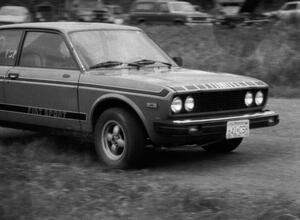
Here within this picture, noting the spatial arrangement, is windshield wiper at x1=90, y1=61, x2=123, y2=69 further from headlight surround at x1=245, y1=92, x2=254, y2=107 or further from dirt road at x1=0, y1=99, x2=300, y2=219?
headlight surround at x1=245, y1=92, x2=254, y2=107

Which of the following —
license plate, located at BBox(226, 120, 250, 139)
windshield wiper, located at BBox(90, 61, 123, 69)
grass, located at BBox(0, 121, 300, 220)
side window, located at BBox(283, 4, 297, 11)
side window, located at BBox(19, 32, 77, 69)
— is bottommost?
grass, located at BBox(0, 121, 300, 220)

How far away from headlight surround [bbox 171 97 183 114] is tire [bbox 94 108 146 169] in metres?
0.44

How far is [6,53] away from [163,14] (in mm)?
23808

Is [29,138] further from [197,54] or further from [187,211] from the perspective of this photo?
[197,54]

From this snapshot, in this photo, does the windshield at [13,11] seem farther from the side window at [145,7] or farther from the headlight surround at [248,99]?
the headlight surround at [248,99]

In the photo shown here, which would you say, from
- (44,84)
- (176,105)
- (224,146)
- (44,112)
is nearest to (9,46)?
(44,84)

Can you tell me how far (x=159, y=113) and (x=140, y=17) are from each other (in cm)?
2512

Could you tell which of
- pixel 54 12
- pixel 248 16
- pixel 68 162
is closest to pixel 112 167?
pixel 68 162

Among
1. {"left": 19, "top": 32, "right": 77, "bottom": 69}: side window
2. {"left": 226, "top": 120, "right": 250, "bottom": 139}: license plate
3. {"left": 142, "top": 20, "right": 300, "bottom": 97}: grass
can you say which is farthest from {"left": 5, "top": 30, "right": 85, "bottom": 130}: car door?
{"left": 142, "top": 20, "right": 300, "bottom": 97}: grass

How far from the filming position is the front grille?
24.1 feet

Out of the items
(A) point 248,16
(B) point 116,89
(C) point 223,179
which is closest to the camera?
(C) point 223,179

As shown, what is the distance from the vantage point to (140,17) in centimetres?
3184

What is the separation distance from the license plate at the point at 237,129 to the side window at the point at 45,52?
6.40ft

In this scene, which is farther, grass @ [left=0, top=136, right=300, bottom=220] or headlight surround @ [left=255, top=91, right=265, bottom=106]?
headlight surround @ [left=255, top=91, right=265, bottom=106]
